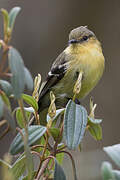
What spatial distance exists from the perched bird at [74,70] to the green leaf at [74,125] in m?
1.39

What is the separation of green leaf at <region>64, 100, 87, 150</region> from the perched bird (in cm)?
139

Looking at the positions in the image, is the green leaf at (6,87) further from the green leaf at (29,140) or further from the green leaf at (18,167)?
the green leaf at (18,167)

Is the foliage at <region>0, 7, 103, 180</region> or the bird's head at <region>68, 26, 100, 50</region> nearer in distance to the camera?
the foliage at <region>0, 7, 103, 180</region>

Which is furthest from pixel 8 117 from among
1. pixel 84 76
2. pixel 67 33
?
pixel 67 33

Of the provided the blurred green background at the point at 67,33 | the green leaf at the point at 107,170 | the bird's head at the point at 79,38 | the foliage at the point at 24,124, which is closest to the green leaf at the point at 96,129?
the foliage at the point at 24,124

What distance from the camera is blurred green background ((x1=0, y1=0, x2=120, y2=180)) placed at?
6082 millimetres

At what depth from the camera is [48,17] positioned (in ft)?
21.6

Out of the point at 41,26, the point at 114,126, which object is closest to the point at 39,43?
the point at 41,26

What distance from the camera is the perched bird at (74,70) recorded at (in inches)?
120

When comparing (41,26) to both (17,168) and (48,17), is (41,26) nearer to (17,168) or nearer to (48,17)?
(48,17)

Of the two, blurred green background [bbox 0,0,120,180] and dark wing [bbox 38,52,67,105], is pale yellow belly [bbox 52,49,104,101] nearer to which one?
dark wing [bbox 38,52,67,105]

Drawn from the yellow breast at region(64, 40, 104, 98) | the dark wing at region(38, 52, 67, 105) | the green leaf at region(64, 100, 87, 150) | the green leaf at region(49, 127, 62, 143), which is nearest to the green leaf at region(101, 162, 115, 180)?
the green leaf at region(64, 100, 87, 150)

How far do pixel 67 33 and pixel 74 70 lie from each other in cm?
354

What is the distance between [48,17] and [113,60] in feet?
4.89
